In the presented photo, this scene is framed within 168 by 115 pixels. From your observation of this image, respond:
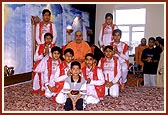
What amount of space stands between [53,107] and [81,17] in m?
4.12

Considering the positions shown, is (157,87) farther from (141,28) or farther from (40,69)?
(141,28)

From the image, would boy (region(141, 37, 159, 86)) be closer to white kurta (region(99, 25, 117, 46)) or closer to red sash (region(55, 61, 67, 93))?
white kurta (region(99, 25, 117, 46))

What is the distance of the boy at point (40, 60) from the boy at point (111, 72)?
0.67 m

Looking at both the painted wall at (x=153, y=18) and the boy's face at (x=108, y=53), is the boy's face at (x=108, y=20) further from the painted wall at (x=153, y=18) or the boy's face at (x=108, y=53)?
the painted wall at (x=153, y=18)

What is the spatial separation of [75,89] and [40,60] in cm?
111

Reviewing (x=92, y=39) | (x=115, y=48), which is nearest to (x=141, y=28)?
(x=92, y=39)

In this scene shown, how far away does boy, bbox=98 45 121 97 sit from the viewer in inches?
136

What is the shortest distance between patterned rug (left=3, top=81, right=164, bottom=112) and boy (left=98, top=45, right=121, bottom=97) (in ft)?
0.36

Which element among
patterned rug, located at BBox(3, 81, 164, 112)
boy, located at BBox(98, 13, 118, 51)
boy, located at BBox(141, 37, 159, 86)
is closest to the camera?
patterned rug, located at BBox(3, 81, 164, 112)

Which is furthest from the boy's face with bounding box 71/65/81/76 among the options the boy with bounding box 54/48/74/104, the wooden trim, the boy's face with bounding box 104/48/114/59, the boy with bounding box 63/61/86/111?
the wooden trim

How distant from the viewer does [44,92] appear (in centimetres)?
358

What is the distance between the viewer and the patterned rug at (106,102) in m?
2.83

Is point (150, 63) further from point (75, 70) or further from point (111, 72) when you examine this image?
point (75, 70)

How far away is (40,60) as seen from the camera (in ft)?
11.9
